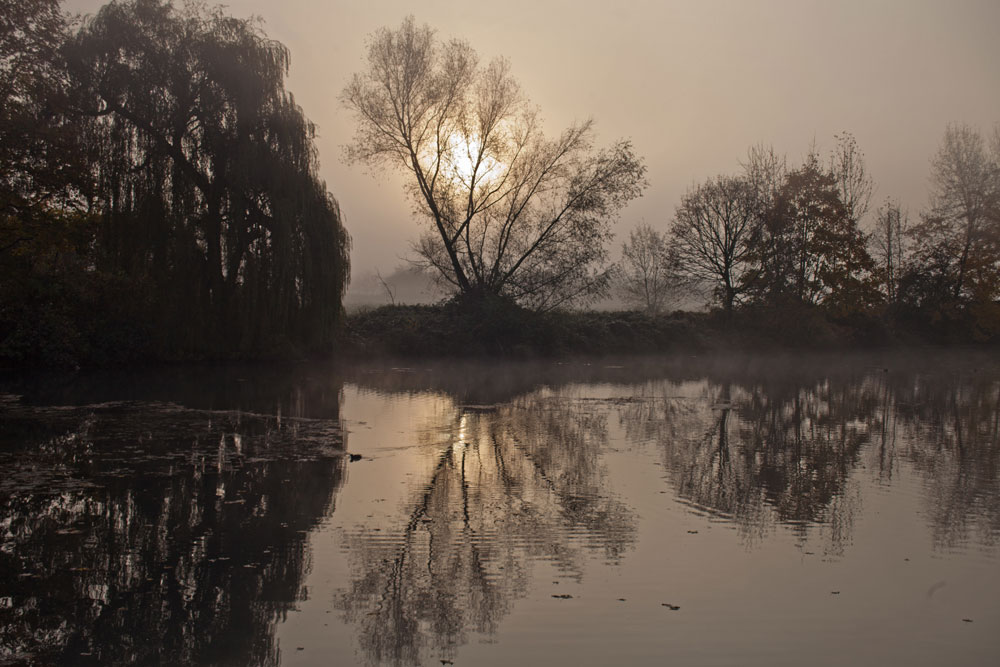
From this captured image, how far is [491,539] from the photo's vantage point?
20.4 ft

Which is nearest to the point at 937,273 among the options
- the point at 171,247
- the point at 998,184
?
the point at 998,184

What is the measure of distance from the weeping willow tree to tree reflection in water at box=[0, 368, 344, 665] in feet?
33.0

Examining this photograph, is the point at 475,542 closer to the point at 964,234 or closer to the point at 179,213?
the point at 179,213

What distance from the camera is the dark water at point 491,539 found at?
14.4ft

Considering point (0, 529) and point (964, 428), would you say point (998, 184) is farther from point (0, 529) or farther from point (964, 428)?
point (0, 529)

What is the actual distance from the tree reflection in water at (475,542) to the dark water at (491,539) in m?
0.03

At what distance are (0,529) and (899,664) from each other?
6602mm

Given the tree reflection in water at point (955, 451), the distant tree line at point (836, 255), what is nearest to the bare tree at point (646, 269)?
the distant tree line at point (836, 255)

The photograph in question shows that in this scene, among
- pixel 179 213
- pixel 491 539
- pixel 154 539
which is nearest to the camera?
pixel 154 539

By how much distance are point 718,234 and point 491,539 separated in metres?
35.6

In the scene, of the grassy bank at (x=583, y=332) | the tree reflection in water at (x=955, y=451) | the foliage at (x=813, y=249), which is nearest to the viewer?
the tree reflection in water at (x=955, y=451)

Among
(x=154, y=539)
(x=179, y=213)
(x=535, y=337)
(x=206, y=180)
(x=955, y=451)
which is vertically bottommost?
(x=154, y=539)

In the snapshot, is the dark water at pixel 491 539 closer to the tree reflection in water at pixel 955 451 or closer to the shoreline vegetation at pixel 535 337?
the tree reflection in water at pixel 955 451

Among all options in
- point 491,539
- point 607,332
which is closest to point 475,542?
point 491,539
